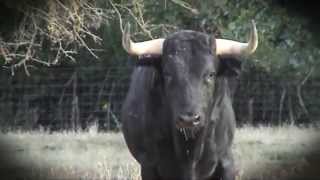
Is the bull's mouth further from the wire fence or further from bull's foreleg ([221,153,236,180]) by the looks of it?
the wire fence

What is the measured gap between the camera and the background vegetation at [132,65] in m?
9.16

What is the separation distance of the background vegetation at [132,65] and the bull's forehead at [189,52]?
13.3ft

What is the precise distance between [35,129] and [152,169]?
19.9 ft

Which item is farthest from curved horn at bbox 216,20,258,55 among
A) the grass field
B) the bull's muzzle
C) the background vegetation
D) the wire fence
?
the wire fence

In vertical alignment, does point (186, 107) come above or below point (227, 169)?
above

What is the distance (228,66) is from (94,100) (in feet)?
21.7

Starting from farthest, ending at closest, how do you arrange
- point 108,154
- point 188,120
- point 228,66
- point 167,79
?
point 108,154, point 228,66, point 167,79, point 188,120

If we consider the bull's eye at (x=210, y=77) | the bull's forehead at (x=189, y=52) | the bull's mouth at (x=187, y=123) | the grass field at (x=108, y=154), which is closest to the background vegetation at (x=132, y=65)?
the grass field at (x=108, y=154)

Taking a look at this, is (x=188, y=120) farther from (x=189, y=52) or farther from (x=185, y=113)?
(x=189, y=52)

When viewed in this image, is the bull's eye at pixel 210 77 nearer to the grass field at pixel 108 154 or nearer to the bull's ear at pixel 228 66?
the bull's ear at pixel 228 66

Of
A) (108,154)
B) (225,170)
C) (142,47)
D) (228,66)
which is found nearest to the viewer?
(228,66)

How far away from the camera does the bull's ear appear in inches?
169

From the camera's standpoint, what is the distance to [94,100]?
1072 cm

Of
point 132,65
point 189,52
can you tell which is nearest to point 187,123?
point 189,52
